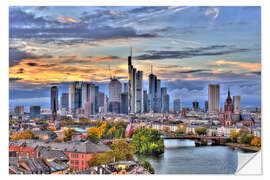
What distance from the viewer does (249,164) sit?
5188mm

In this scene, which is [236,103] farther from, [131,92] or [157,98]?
[131,92]

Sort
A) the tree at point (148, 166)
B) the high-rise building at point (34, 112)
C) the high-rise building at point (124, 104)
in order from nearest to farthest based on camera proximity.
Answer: the tree at point (148, 166)
the high-rise building at point (34, 112)
the high-rise building at point (124, 104)

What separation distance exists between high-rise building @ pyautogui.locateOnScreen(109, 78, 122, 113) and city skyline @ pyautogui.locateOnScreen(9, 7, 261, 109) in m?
0.22

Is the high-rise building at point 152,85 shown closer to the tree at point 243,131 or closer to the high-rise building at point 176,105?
the high-rise building at point 176,105

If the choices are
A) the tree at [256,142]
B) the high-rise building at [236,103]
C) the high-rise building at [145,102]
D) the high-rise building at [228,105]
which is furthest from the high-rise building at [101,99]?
the tree at [256,142]

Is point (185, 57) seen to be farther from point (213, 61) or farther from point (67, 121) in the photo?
point (67, 121)

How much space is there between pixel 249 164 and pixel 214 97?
1229 mm

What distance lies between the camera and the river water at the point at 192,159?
5.18 meters

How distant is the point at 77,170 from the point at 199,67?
8.66 ft

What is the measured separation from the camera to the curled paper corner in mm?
4983

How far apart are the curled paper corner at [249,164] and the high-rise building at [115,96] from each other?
2.21m

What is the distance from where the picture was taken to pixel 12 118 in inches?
208
